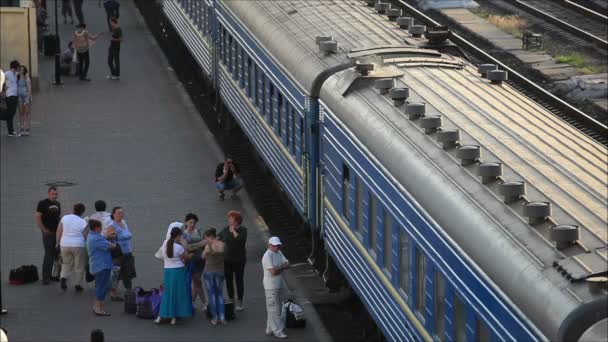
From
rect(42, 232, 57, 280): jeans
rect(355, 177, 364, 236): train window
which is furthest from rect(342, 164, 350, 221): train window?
rect(42, 232, 57, 280): jeans

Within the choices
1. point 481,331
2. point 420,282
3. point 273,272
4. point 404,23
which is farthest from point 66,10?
point 481,331

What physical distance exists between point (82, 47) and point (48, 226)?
16734 mm

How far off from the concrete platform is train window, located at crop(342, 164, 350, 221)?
1.50 meters

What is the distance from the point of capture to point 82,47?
3706cm

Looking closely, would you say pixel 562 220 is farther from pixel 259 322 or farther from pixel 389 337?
pixel 259 322

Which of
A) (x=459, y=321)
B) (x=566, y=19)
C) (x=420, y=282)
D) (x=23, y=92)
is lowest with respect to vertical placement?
(x=23, y=92)

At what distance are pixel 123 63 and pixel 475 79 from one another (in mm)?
22853

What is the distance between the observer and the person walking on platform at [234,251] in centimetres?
1923

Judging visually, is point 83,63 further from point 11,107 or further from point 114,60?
point 11,107

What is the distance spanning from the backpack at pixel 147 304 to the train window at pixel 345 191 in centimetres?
256

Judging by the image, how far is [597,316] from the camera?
10.6 metres

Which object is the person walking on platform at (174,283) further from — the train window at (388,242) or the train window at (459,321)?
the train window at (459,321)

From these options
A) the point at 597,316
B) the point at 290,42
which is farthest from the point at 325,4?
the point at 597,316

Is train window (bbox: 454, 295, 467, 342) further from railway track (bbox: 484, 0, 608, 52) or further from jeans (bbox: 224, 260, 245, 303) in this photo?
railway track (bbox: 484, 0, 608, 52)
